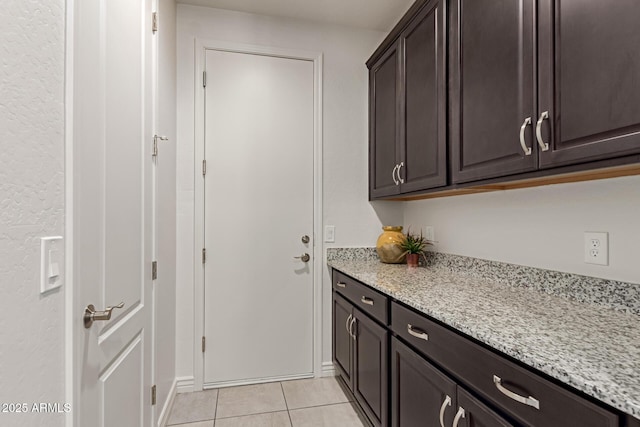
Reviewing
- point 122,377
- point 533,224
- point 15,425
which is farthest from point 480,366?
point 122,377

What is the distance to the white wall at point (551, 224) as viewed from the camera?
1.17 metres

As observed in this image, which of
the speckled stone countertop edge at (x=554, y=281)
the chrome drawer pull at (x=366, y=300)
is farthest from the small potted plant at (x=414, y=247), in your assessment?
the chrome drawer pull at (x=366, y=300)

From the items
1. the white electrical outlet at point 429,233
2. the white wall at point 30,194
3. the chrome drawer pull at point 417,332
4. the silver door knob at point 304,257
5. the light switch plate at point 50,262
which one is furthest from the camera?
the silver door knob at point 304,257

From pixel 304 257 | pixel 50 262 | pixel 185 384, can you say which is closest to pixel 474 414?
pixel 50 262

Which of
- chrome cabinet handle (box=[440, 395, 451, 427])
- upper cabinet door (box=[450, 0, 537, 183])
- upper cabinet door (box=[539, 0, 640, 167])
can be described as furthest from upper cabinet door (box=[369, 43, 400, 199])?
chrome cabinet handle (box=[440, 395, 451, 427])

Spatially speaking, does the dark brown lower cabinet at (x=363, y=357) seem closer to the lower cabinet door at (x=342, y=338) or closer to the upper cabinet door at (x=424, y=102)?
the lower cabinet door at (x=342, y=338)

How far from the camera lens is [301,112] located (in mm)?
2586

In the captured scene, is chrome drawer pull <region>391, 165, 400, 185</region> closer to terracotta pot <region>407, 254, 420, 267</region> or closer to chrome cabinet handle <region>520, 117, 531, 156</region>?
terracotta pot <region>407, 254, 420, 267</region>

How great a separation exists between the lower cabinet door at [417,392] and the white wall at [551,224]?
696 millimetres

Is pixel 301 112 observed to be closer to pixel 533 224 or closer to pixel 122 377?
pixel 533 224

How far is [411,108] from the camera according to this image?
1.99 meters

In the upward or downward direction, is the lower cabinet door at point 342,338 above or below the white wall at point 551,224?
below

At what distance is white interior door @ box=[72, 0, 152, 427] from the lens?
95cm

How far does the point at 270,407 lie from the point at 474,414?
153 centimetres
